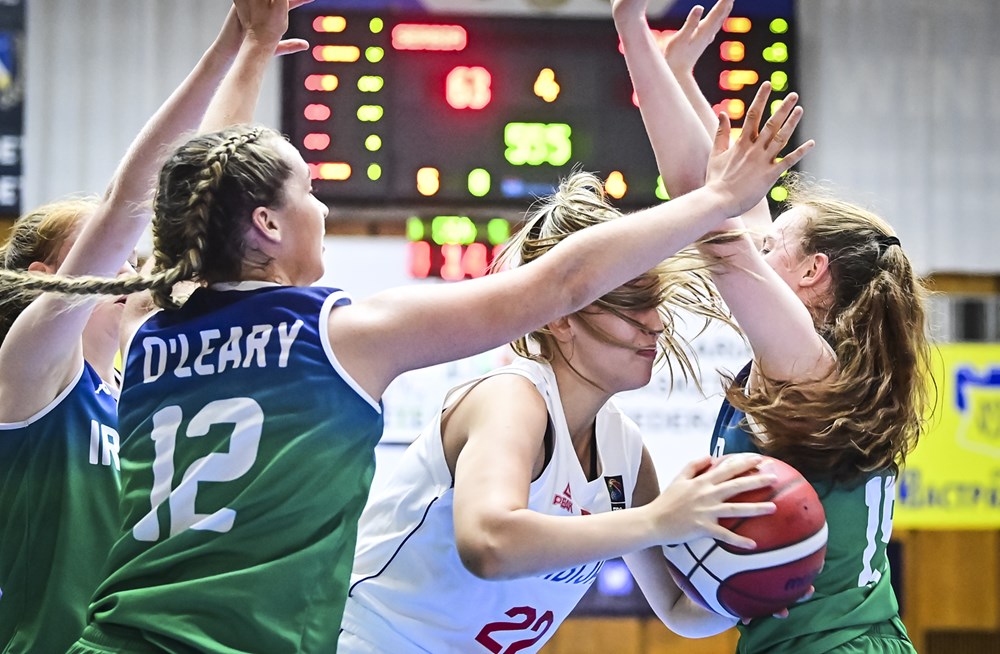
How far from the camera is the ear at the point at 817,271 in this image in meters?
2.49

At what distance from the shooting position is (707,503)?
6.35ft

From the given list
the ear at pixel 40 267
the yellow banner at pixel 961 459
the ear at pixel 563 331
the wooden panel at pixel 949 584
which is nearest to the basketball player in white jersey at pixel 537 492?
the ear at pixel 563 331

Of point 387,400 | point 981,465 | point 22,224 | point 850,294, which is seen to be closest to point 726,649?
point 981,465

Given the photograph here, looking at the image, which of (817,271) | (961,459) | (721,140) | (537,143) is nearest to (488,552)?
(721,140)

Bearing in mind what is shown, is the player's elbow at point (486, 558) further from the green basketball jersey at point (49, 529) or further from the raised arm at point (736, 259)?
the green basketball jersey at point (49, 529)

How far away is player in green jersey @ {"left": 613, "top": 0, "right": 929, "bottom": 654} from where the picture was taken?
2182mm

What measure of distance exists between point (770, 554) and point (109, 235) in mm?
1313

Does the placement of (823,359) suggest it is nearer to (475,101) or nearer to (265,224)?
(265,224)

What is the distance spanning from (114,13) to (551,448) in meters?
4.93

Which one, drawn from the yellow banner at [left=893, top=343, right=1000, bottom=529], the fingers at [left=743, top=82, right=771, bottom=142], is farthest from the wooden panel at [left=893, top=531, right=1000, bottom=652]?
the fingers at [left=743, top=82, right=771, bottom=142]

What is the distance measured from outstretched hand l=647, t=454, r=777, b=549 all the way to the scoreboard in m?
3.51

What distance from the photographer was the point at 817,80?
6.42m

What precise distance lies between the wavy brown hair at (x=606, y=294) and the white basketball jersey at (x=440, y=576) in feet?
0.54

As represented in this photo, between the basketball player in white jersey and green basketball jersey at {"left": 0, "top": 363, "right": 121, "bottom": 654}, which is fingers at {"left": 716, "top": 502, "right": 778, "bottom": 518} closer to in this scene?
the basketball player in white jersey
